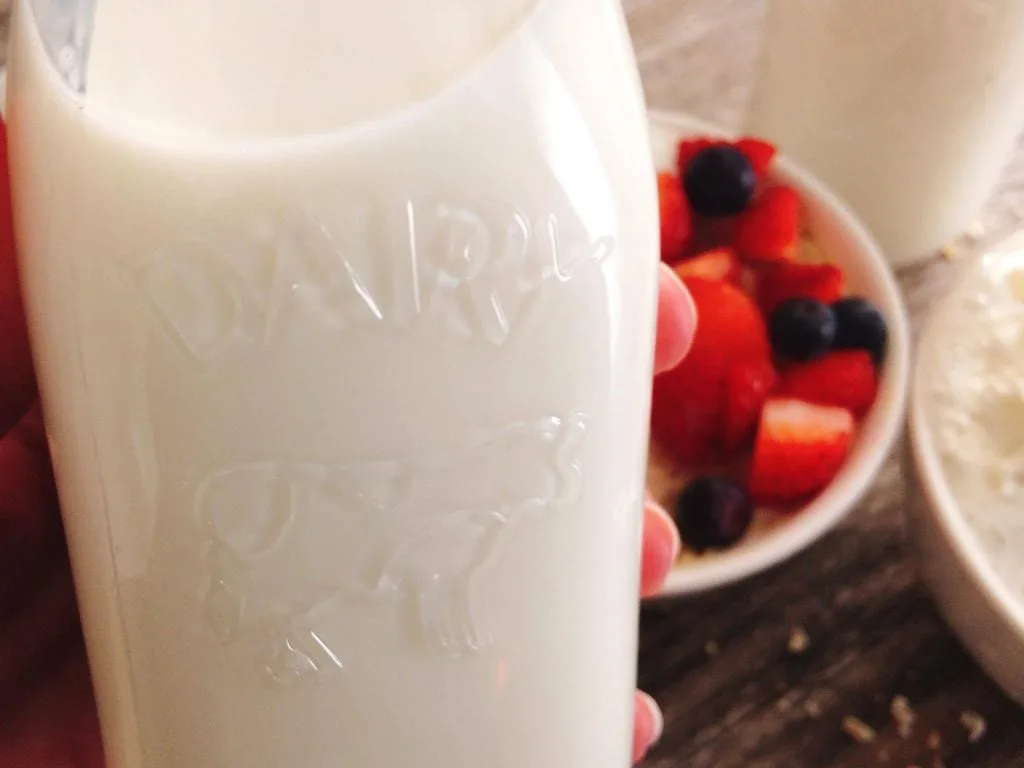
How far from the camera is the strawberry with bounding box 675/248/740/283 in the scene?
0.75 m

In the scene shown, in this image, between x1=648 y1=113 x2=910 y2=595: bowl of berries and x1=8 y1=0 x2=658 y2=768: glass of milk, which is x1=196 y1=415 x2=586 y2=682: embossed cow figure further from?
x1=648 y1=113 x2=910 y2=595: bowl of berries

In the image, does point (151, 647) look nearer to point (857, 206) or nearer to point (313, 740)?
point (313, 740)

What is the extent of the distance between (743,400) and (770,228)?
0.16 meters

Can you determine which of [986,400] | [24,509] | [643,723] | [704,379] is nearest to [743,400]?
[704,379]

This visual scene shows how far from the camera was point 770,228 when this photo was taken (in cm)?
78

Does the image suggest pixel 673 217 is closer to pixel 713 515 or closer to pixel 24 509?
pixel 713 515

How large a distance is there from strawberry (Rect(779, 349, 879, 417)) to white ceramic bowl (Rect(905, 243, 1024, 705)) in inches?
4.2

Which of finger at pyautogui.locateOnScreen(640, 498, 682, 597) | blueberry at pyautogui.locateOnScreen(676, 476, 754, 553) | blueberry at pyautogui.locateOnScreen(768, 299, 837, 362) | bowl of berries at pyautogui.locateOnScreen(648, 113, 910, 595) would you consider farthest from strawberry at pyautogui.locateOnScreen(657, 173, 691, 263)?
finger at pyautogui.locateOnScreen(640, 498, 682, 597)

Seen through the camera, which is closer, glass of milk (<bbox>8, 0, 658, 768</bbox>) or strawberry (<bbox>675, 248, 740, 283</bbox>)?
glass of milk (<bbox>8, 0, 658, 768</bbox>)

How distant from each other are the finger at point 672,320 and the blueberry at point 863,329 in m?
0.32

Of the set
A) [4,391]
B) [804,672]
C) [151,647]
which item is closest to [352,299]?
[151,647]

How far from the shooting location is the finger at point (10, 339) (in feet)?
1.49

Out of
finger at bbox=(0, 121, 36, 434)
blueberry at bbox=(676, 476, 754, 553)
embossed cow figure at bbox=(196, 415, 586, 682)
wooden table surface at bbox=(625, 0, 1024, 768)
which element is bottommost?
wooden table surface at bbox=(625, 0, 1024, 768)

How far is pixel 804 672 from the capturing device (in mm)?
613
